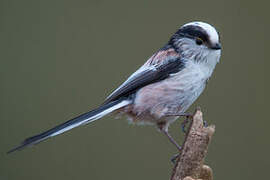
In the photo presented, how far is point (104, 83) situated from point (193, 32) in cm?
145

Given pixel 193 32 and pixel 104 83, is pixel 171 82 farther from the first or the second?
pixel 104 83

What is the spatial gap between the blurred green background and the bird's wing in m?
0.88

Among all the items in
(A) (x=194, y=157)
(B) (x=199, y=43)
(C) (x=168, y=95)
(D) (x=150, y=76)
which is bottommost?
(A) (x=194, y=157)

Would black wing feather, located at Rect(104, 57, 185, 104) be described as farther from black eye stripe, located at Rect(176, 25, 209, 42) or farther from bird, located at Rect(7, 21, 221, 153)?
black eye stripe, located at Rect(176, 25, 209, 42)

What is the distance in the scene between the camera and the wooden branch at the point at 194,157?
2.35m

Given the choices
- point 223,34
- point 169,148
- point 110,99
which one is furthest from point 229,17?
point 110,99

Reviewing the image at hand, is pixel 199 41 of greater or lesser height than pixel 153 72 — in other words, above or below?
above

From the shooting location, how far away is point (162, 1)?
5117 mm

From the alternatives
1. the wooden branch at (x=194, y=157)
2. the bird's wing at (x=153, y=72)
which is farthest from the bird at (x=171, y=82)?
the wooden branch at (x=194, y=157)

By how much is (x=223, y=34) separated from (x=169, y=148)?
4.36 feet

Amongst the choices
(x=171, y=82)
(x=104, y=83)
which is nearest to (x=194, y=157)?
(x=171, y=82)

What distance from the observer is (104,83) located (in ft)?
14.6

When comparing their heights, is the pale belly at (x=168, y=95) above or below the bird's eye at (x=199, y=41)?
below

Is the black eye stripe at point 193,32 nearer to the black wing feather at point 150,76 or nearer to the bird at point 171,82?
the bird at point 171,82
